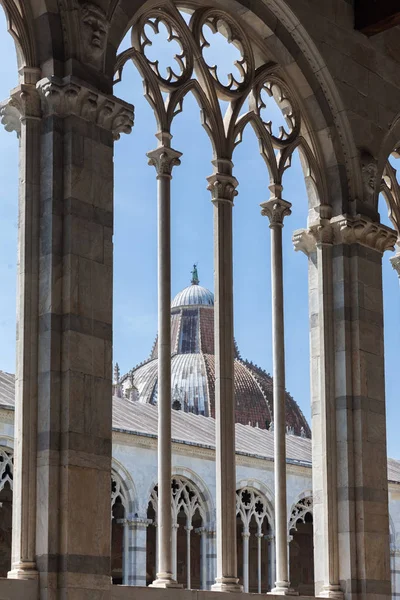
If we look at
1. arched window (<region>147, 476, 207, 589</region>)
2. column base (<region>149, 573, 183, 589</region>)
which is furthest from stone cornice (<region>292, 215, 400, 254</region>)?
arched window (<region>147, 476, 207, 589</region>)

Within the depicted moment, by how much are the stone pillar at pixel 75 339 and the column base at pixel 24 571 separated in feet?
0.17

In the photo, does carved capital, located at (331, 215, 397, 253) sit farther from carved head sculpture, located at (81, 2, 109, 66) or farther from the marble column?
carved head sculpture, located at (81, 2, 109, 66)

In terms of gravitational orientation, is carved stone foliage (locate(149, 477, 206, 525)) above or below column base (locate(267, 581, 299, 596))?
above

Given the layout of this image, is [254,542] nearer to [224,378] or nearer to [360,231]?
[360,231]

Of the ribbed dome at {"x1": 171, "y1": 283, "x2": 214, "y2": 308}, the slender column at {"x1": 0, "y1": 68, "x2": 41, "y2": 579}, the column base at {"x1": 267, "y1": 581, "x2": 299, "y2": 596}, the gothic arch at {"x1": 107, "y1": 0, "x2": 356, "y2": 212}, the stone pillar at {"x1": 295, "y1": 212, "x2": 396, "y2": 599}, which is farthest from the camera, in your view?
the ribbed dome at {"x1": 171, "y1": 283, "x2": 214, "y2": 308}

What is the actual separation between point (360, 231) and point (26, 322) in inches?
185

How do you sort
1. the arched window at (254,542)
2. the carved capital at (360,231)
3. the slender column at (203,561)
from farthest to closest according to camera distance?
1. the arched window at (254,542)
2. the slender column at (203,561)
3. the carved capital at (360,231)

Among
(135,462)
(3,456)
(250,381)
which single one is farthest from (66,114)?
(250,381)

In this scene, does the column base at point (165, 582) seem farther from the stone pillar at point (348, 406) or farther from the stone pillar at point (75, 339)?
the stone pillar at point (348, 406)

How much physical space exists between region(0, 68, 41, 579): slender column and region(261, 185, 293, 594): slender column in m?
3.19

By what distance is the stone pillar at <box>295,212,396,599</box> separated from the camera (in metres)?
12.3

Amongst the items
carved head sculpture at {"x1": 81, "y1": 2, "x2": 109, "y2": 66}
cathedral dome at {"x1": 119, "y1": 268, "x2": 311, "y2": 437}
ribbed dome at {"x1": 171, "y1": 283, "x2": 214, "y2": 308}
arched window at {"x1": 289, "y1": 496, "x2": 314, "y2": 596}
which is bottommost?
arched window at {"x1": 289, "y1": 496, "x2": 314, "y2": 596}

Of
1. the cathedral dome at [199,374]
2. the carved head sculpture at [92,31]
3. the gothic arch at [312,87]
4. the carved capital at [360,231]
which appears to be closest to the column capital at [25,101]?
the carved head sculpture at [92,31]

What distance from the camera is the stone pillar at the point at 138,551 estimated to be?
1149 inches
